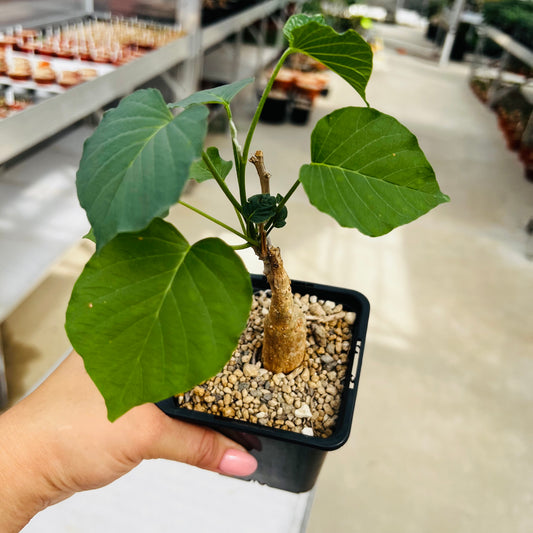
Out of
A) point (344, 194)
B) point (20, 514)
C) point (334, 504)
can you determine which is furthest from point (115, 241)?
point (334, 504)

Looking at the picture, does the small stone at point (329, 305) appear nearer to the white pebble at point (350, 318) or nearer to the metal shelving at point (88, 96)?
the white pebble at point (350, 318)

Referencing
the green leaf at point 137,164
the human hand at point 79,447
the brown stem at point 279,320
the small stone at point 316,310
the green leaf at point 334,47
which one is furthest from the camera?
the small stone at point 316,310

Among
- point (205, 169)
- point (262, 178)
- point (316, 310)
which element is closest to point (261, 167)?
point (262, 178)

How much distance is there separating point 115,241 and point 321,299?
44 centimetres

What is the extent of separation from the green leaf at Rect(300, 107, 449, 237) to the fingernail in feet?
1.38

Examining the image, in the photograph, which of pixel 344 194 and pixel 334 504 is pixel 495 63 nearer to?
pixel 334 504

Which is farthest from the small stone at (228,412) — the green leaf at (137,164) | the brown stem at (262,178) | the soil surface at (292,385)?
the green leaf at (137,164)

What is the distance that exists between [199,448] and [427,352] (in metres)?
1.53

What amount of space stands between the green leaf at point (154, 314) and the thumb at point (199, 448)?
0.70 feet

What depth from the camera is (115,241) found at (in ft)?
1.62

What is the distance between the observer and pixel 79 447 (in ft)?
2.35

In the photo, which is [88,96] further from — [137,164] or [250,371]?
[137,164]

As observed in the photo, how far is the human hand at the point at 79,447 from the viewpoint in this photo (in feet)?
2.32

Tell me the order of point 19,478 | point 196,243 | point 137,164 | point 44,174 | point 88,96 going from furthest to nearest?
point 44,174 → point 88,96 → point 19,478 → point 196,243 → point 137,164
